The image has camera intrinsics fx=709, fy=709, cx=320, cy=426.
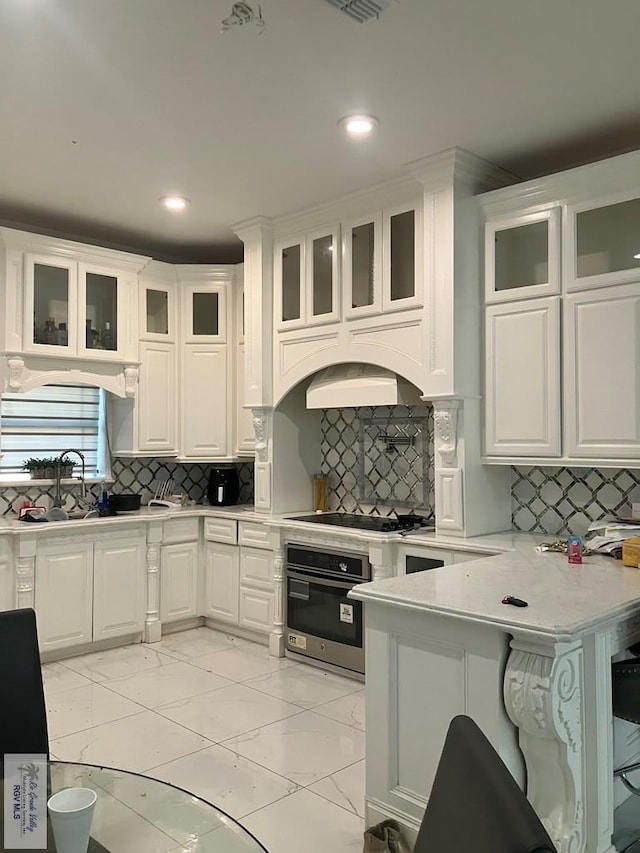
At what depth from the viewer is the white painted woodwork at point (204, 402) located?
A: 534 cm

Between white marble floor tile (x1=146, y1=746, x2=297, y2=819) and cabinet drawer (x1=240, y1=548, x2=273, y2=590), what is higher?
cabinet drawer (x1=240, y1=548, x2=273, y2=590)

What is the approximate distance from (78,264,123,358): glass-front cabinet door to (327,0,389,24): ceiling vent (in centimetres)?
295

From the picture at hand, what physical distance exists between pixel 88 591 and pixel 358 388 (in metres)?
2.17

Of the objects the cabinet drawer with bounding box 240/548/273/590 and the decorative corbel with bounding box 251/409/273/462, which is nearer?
the cabinet drawer with bounding box 240/548/273/590

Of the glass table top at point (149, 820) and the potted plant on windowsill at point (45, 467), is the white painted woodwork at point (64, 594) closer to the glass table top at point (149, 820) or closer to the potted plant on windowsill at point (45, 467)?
the potted plant on windowsill at point (45, 467)

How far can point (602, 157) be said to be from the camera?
372 centimetres

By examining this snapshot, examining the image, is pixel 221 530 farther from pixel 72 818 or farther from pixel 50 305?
pixel 72 818

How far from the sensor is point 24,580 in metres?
4.26

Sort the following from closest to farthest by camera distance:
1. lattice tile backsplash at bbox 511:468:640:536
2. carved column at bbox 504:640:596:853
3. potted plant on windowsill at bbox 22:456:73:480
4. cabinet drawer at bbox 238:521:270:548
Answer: carved column at bbox 504:640:596:853
lattice tile backsplash at bbox 511:468:640:536
cabinet drawer at bbox 238:521:270:548
potted plant on windowsill at bbox 22:456:73:480

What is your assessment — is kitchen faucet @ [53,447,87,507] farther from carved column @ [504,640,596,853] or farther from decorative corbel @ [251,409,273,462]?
carved column @ [504,640,596,853]

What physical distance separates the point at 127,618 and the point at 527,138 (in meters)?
3.78

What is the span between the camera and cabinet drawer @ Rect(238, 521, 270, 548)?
4.69 m

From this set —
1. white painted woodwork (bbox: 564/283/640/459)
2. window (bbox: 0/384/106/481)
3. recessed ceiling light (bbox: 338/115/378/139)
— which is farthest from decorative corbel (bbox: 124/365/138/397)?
white painted woodwork (bbox: 564/283/640/459)

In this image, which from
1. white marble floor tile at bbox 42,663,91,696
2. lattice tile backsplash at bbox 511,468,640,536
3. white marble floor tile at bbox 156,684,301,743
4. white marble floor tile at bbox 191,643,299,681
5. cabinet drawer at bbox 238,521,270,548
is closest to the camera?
white marble floor tile at bbox 156,684,301,743
